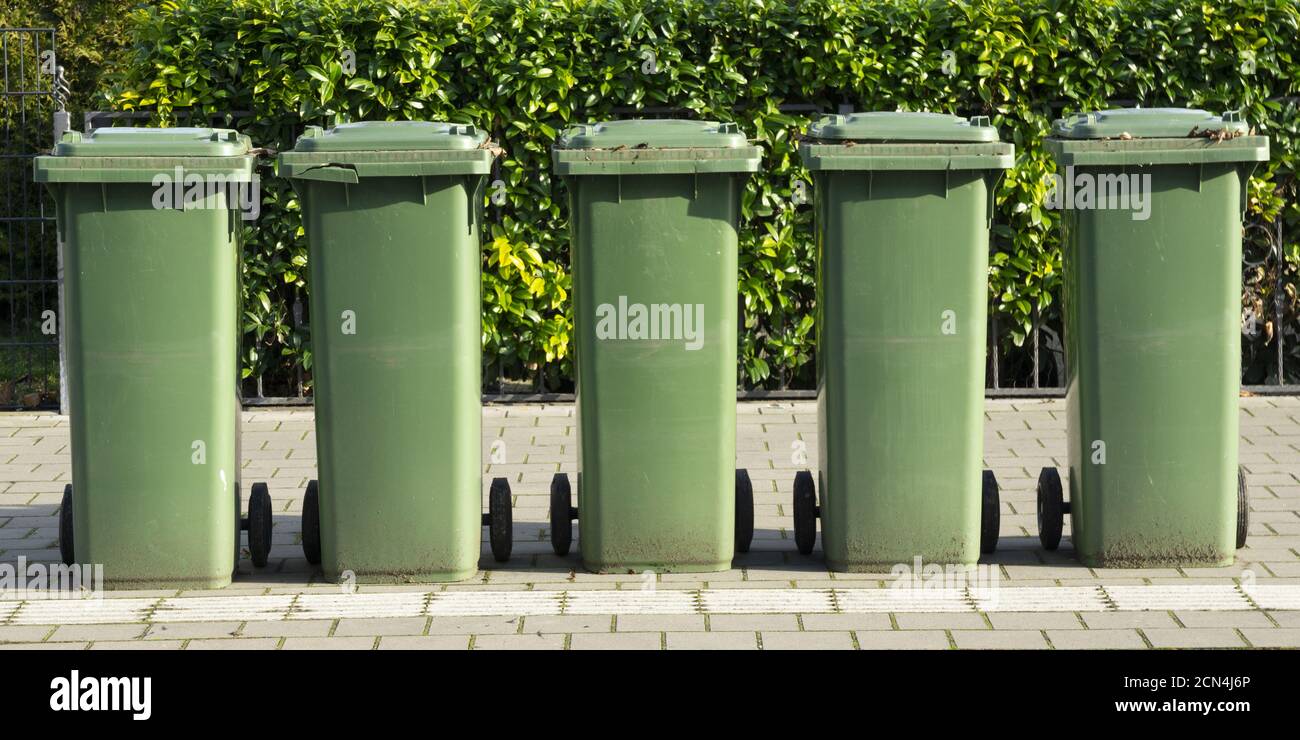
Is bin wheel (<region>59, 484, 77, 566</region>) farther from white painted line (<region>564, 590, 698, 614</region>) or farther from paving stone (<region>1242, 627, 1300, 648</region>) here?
paving stone (<region>1242, 627, 1300, 648</region>)

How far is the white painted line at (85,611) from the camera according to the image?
18.1ft

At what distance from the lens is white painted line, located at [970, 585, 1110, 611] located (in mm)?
5555

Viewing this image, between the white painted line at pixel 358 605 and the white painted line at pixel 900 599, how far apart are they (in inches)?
58.2

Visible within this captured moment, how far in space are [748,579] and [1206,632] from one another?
5.28 ft

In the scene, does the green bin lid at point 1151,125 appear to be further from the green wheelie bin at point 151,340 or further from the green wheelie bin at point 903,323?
the green wheelie bin at point 151,340

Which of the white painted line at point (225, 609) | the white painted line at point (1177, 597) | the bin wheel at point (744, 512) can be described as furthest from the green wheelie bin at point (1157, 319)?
the white painted line at point (225, 609)

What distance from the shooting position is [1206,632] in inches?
207

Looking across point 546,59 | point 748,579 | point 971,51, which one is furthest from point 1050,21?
point 748,579

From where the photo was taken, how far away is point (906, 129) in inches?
227

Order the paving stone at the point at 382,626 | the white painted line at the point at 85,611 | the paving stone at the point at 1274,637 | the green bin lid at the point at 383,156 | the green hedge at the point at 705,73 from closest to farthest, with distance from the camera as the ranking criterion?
the paving stone at the point at 1274,637 < the paving stone at the point at 382,626 < the white painted line at the point at 85,611 < the green bin lid at the point at 383,156 < the green hedge at the point at 705,73
